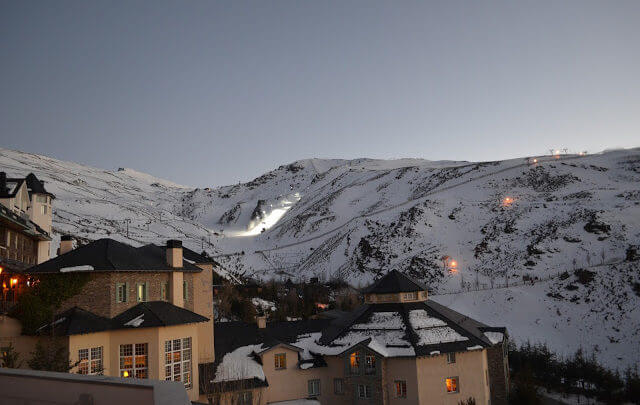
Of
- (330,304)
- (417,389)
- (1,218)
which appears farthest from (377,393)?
(330,304)

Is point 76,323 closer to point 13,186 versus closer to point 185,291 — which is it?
point 185,291

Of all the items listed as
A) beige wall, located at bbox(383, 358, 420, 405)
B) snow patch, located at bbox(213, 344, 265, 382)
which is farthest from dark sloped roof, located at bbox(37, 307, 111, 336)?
beige wall, located at bbox(383, 358, 420, 405)

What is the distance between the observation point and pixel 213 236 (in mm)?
136750

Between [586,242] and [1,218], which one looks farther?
[586,242]

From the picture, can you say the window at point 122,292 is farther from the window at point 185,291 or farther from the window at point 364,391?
the window at point 364,391

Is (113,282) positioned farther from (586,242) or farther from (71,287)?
(586,242)

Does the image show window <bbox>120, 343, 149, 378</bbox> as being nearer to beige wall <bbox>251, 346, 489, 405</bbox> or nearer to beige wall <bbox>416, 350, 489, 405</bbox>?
beige wall <bbox>251, 346, 489, 405</bbox>

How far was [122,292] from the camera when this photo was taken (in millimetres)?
27188

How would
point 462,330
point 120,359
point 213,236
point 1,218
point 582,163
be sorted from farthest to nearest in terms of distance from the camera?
point 213,236, point 582,163, point 462,330, point 1,218, point 120,359

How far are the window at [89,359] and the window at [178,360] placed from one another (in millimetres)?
3262

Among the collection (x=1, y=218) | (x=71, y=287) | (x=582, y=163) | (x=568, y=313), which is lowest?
(x=568, y=313)

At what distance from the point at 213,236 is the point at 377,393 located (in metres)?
109

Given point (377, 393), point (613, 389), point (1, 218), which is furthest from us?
point (613, 389)

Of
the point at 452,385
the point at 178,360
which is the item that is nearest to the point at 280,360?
the point at 178,360
